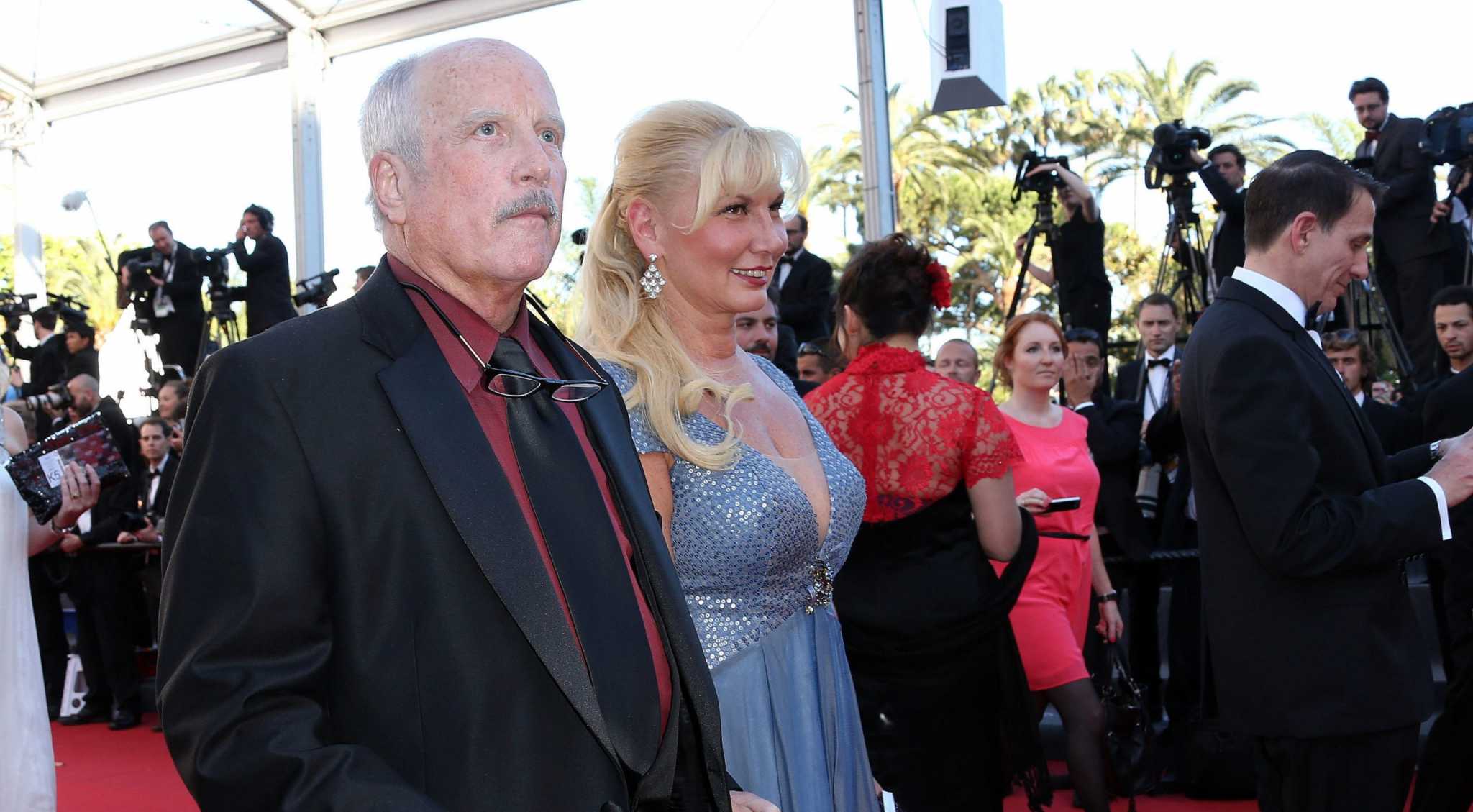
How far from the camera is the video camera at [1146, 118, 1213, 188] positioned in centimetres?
748

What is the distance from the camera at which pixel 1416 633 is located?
105 inches

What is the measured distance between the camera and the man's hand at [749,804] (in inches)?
59.3

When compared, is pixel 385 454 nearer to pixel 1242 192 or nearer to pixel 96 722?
pixel 1242 192

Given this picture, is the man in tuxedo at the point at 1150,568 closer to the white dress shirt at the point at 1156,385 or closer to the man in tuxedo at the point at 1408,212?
the white dress shirt at the point at 1156,385

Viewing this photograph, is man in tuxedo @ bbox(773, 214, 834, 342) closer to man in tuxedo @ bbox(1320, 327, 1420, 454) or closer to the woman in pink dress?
the woman in pink dress

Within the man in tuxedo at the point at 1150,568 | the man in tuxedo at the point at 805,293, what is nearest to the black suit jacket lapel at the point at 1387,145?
the man in tuxedo at the point at 1150,568

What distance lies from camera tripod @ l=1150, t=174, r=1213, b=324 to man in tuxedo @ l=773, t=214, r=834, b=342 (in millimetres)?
2017

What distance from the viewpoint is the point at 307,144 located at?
44.3ft

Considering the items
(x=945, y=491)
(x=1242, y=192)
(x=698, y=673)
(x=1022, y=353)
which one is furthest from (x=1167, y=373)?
(x=698, y=673)

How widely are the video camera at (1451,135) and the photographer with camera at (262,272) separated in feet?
28.0

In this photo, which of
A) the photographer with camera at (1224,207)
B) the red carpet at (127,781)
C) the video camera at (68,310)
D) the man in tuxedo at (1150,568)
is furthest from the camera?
the video camera at (68,310)

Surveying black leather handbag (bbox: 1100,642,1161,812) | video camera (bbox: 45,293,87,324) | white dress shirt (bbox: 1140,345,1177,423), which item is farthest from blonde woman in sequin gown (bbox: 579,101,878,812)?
video camera (bbox: 45,293,87,324)

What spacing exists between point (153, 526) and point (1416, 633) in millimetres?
7753

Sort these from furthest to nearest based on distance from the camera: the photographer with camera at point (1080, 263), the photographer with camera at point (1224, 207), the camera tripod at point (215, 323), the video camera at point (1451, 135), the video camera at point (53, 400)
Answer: the camera tripod at point (215, 323), the video camera at point (53, 400), the photographer with camera at point (1080, 263), the photographer with camera at point (1224, 207), the video camera at point (1451, 135)
